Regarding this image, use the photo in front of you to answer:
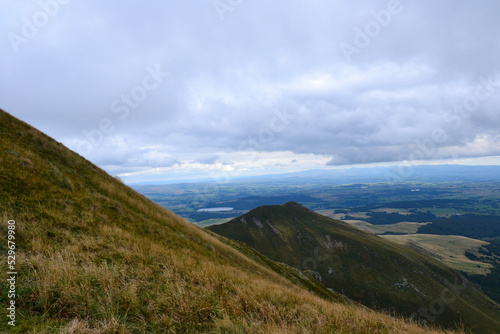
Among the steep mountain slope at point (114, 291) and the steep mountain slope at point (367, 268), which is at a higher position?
the steep mountain slope at point (114, 291)

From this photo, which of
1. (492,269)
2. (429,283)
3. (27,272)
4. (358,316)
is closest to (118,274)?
(27,272)

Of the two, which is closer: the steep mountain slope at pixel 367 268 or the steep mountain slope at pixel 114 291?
the steep mountain slope at pixel 114 291

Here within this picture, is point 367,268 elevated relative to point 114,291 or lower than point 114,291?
lower

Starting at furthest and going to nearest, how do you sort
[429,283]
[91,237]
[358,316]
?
[429,283] < [91,237] < [358,316]

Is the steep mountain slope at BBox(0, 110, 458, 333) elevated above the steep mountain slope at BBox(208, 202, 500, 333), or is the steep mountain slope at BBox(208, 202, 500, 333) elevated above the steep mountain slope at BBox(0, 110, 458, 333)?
the steep mountain slope at BBox(0, 110, 458, 333)

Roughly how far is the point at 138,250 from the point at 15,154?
13.1 m

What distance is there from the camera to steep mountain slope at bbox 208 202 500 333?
8600cm

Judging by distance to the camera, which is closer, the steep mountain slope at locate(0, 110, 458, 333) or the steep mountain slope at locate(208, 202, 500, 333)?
the steep mountain slope at locate(0, 110, 458, 333)

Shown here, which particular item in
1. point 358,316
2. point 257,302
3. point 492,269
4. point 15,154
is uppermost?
point 15,154

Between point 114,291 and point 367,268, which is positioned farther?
point 367,268

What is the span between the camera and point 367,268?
103688 millimetres

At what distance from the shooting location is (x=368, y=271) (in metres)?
102

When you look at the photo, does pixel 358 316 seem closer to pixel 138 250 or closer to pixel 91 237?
pixel 138 250

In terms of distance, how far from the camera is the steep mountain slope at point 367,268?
86.0m
